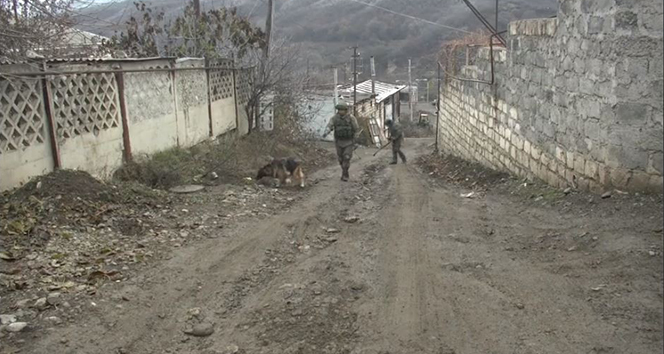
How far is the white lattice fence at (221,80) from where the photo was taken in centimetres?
1269

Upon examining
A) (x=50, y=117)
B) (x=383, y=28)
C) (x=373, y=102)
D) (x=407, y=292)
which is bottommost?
(x=373, y=102)

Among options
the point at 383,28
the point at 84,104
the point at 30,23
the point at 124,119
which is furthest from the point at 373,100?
the point at 383,28

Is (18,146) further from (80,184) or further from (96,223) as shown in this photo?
(96,223)

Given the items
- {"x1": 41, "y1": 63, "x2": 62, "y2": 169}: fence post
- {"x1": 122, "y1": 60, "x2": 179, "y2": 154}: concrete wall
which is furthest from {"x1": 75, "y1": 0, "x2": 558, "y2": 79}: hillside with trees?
{"x1": 41, "y1": 63, "x2": 62, "y2": 169}: fence post

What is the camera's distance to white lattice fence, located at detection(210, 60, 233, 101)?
12.7 metres

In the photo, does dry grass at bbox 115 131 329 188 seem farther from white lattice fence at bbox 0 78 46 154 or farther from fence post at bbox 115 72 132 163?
white lattice fence at bbox 0 78 46 154

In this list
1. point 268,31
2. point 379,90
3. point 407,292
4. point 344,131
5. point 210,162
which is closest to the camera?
point 407,292

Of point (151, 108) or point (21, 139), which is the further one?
point (151, 108)

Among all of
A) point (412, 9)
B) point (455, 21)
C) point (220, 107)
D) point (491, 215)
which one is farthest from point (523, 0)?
point (491, 215)

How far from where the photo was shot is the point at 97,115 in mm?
8031

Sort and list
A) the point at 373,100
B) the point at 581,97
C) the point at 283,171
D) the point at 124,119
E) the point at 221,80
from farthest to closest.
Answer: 1. the point at 373,100
2. the point at 221,80
3. the point at 283,171
4. the point at 124,119
5. the point at 581,97

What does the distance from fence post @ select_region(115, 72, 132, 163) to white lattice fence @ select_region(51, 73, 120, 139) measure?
8 cm

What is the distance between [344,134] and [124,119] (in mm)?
3976

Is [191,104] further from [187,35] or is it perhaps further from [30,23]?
[30,23]
